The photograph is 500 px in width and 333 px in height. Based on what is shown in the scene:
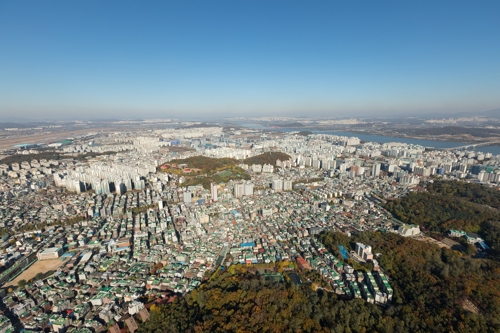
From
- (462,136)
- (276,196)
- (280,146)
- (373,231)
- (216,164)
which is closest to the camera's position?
(373,231)

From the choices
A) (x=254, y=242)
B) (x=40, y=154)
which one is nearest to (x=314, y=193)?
(x=254, y=242)

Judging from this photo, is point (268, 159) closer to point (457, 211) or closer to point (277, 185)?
point (277, 185)

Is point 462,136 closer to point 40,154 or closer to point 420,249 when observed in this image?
point 420,249

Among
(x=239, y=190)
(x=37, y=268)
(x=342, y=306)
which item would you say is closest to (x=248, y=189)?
(x=239, y=190)

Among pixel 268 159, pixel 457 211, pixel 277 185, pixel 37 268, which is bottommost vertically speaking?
pixel 37 268

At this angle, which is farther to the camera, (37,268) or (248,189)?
(248,189)

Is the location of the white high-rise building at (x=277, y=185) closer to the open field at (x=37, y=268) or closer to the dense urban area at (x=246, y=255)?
the dense urban area at (x=246, y=255)

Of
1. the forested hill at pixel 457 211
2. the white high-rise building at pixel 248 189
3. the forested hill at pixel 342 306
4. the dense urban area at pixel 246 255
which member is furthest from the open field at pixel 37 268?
the forested hill at pixel 457 211
